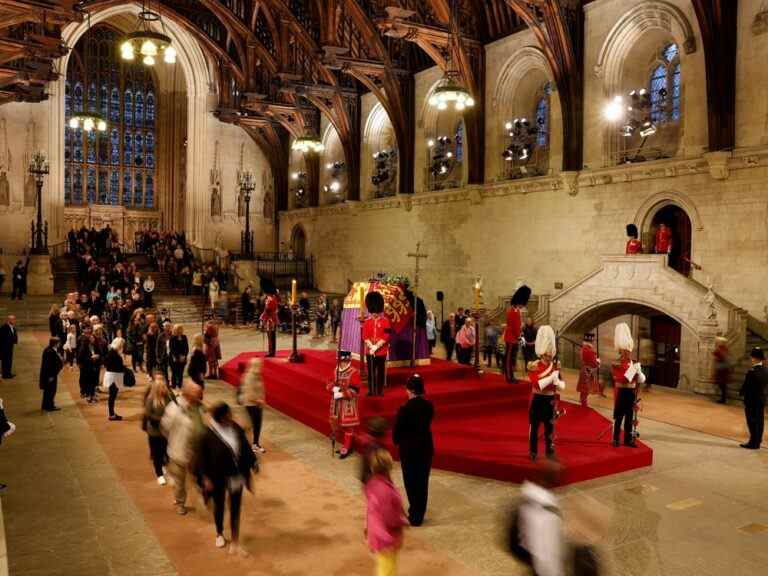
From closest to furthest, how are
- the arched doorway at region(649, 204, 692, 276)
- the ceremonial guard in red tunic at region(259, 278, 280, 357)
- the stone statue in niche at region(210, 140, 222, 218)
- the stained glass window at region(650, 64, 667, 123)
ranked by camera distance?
the ceremonial guard in red tunic at region(259, 278, 280, 357), the arched doorway at region(649, 204, 692, 276), the stained glass window at region(650, 64, 667, 123), the stone statue in niche at region(210, 140, 222, 218)

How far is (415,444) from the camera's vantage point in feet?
19.4

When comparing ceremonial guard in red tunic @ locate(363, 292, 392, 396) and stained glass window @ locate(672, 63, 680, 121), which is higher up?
stained glass window @ locate(672, 63, 680, 121)

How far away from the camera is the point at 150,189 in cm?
3688

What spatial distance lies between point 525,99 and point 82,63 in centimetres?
2634

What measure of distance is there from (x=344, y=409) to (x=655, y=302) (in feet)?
28.4

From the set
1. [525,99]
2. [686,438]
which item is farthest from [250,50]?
[686,438]

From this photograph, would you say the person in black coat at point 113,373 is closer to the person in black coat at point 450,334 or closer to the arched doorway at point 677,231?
the person in black coat at point 450,334

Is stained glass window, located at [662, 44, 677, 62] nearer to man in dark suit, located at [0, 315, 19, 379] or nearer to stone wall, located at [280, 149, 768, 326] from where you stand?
stone wall, located at [280, 149, 768, 326]

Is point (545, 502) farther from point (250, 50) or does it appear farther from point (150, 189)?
point (150, 189)

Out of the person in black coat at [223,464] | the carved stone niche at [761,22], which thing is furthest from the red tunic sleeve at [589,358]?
the carved stone niche at [761,22]

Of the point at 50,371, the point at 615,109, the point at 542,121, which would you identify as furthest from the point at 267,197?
the point at 50,371

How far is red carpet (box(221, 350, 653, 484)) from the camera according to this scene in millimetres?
7508

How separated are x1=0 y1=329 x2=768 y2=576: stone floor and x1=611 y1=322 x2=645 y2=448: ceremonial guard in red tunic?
1.80 ft

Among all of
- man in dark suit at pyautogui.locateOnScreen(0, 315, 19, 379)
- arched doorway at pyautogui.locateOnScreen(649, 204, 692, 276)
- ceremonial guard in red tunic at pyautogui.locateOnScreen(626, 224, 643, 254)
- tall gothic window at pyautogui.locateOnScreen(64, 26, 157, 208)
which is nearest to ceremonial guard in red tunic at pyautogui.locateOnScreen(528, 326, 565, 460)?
ceremonial guard in red tunic at pyautogui.locateOnScreen(626, 224, 643, 254)
